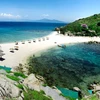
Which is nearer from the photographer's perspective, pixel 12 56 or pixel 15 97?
pixel 15 97

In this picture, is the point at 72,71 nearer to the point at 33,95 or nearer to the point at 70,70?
the point at 70,70

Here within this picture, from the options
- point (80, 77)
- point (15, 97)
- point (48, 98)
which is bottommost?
point (80, 77)

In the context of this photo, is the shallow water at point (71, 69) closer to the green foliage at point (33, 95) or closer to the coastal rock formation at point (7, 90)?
the green foliage at point (33, 95)

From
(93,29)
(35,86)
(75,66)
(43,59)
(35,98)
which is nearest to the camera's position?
(35,98)

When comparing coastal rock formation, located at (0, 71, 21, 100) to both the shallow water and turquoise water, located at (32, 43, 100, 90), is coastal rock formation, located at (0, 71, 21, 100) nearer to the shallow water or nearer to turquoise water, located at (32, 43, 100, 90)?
turquoise water, located at (32, 43, 100, 90)

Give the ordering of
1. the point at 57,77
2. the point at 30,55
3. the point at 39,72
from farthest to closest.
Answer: the point at 30,55, the point at 39,72, the point at 57,77

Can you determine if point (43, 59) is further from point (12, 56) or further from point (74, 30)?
point (74, 30)

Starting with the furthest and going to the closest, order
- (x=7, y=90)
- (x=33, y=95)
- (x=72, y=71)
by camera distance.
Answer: (x=72, y=71) < (x=33, y=95) < (x=7, y=90)

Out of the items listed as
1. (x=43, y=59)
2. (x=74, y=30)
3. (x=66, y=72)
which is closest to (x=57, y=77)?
(x=66, y=72)

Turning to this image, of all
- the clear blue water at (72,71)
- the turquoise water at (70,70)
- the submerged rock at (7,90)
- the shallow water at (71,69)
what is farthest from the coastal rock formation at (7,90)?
the shallow water at (71,69)

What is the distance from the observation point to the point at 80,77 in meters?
40.2

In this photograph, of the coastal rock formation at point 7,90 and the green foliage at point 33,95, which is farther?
the green foliage at point 33,95

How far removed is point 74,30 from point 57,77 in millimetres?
84771

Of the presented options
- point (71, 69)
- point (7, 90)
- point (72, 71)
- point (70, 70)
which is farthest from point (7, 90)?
point (71, 69)
